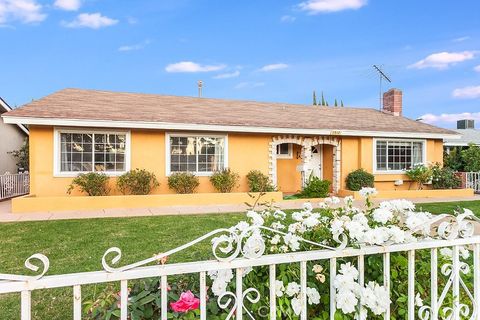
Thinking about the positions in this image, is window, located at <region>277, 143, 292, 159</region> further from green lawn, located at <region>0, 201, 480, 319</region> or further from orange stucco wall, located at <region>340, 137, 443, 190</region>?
green lawn, located at <region>0, 201, 480, 319</region>

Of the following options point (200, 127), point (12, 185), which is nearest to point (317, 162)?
point (200, 127)

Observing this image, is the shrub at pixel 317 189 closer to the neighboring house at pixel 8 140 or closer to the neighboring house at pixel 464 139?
the neighboring house at pixel 464 139

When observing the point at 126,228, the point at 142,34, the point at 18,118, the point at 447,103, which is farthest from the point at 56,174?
the point at 447,103

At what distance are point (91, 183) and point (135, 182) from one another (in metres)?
1.39

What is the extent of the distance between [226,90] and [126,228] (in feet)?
66.6

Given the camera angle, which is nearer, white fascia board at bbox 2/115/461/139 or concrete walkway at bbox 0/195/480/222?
concrete walkway at bbox 0/195/480/222

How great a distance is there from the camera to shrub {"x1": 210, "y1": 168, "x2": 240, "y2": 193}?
486 inches

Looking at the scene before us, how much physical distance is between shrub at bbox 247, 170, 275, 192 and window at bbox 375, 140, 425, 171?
5619mm

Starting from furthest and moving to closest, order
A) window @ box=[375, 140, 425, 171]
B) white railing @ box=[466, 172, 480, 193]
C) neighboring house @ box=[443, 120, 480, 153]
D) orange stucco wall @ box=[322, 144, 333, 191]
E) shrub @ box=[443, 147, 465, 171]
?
1. neighboring house @ box=[443, 120, 480, 153]
2. shrub @ box=[443, 147, 465, 171]
3. white railing @ box=[466, 172, 480, 193]
4. orange stucco wall @ box=[322, 144, 333, 191]
5. window @ box=[375, 140, 425, 171]

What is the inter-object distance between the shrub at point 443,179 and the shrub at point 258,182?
7.65 meters

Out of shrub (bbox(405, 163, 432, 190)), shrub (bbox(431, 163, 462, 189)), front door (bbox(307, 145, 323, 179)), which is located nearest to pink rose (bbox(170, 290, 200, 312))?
front door (bbox(307, 145, 323, 179))

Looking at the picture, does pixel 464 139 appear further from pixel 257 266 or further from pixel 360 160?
pixel 257 266

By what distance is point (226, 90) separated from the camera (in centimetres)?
2642

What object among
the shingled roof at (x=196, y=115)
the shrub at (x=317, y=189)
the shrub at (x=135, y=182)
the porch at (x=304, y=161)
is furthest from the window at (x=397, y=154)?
the shrub at (x=135, y=182)
